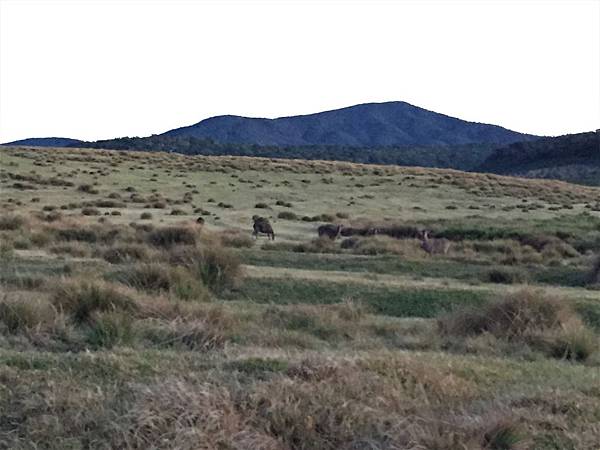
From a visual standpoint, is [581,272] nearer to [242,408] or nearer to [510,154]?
[242,408]

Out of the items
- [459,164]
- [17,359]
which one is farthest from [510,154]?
[17,359]

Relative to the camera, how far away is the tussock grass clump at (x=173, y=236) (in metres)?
24.9

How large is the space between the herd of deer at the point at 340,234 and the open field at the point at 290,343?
0.56 meters

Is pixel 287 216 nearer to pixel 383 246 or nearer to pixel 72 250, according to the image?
pixel 383 246

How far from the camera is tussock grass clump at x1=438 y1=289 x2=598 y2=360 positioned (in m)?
12.4

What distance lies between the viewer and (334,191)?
5909cm

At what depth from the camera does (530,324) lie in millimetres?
13539

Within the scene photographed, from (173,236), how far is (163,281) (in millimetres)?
9000

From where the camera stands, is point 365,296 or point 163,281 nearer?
point 163,281

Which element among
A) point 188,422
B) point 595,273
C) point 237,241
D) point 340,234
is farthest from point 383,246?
point 188,422

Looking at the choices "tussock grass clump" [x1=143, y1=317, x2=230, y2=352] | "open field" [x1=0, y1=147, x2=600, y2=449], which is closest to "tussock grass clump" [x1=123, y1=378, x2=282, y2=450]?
"open field" [x1=0, y1=147, x2=600, y2=449]

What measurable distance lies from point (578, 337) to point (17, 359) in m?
7.00

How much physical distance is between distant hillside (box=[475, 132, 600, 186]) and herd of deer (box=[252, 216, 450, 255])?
243ft

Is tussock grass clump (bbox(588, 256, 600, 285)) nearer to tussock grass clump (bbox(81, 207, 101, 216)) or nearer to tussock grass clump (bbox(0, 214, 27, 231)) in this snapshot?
tussock grass clump (bbox(0, 214, 27, 231))
